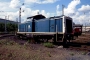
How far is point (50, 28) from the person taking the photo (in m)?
20.0

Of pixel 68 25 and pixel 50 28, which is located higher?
pixel 68 25

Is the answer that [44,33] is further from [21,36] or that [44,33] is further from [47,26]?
[21,36]

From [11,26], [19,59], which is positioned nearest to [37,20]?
[19,59]

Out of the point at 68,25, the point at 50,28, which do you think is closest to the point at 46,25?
the point at 50,28

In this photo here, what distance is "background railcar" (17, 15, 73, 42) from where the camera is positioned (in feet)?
59.0

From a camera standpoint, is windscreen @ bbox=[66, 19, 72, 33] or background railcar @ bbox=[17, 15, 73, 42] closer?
background railcar @ bbox=[17, 15, 73, 42]

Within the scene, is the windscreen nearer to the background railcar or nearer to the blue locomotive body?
the background railcar

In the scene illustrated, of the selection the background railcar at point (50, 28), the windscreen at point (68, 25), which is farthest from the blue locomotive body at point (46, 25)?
the windscreen at point (68, 25)

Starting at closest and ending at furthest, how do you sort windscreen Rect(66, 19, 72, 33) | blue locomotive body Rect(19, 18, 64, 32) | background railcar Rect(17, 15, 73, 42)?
1. background railcar Rect(17, 15, 73, 42)
2. blue locomotive body Rect(19, 18, 64, 32)
3. windscreen Rect(66, 19, 72, 33)

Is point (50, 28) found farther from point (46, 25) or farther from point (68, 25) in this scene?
point (68, 25)

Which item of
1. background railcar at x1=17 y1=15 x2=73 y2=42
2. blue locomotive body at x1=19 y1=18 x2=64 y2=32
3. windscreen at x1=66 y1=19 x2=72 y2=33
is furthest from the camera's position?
windscreen at x1=66 y1=19 x2=72 y2=33

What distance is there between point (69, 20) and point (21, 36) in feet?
38.2

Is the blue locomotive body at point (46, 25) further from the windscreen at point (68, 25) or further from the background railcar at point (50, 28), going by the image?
the windscreen at point (68, 25)

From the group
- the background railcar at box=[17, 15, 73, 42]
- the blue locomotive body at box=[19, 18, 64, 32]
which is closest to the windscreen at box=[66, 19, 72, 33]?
the background railcar at box=[17, 15, 73, 42]
